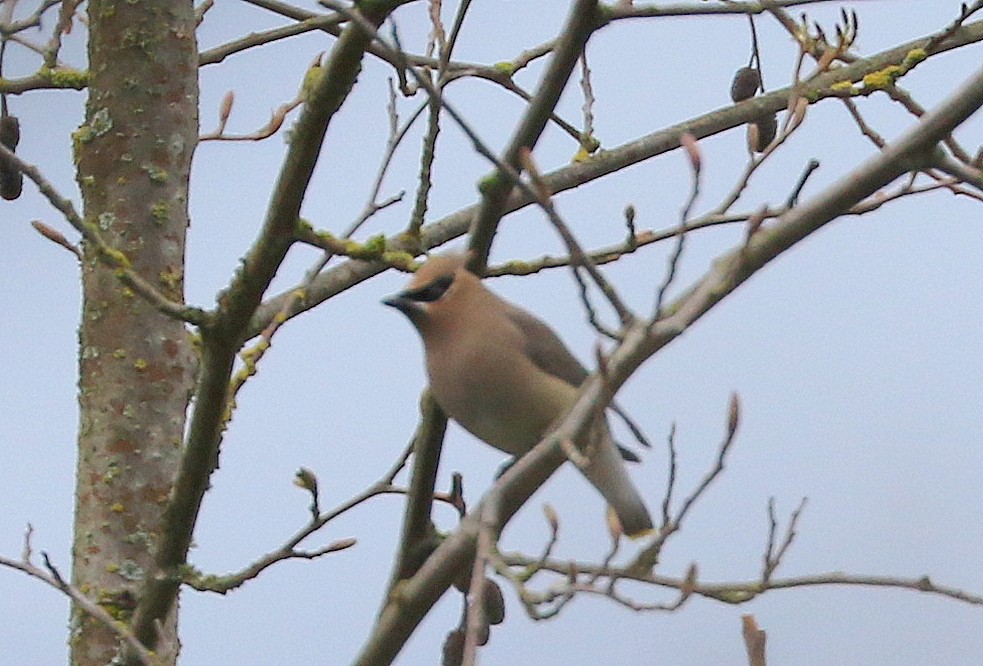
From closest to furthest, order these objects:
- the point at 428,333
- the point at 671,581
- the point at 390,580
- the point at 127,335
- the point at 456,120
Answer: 1. the point at 456,120
2. the point at 671,581
3. the point at 390,580
4. the point at 428,333
5. the point at 127,335

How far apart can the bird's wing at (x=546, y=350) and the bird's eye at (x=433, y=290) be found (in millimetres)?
260

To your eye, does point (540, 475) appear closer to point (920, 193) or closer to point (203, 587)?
point (203, 587)

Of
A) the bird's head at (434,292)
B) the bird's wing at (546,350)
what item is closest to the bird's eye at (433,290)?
the bird's head at (434,292)

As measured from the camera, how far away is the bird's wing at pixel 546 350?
11.0 feet

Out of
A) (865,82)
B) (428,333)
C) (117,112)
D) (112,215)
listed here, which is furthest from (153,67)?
(865,82)

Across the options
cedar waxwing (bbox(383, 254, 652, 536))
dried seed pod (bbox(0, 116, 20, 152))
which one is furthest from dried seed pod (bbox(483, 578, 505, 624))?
dried seed pod (bbox(0, 116, 20, 152))

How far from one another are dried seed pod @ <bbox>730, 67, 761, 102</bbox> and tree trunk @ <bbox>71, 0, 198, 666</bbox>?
5.29 feet

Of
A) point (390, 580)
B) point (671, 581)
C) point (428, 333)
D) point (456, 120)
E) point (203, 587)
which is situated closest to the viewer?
point (456, 120)

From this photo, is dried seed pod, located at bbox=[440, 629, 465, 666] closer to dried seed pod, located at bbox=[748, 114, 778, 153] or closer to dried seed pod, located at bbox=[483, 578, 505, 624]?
dried seed pod, located at bbox=[483, 578, 505, 624]

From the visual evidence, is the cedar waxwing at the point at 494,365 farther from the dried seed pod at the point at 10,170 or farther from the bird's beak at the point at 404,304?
the dried seed pod at the point at 10,170

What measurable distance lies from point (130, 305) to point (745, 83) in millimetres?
1946

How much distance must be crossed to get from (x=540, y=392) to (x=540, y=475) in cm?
133

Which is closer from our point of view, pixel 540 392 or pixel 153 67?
pixel 540 392

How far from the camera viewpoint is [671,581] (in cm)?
237
